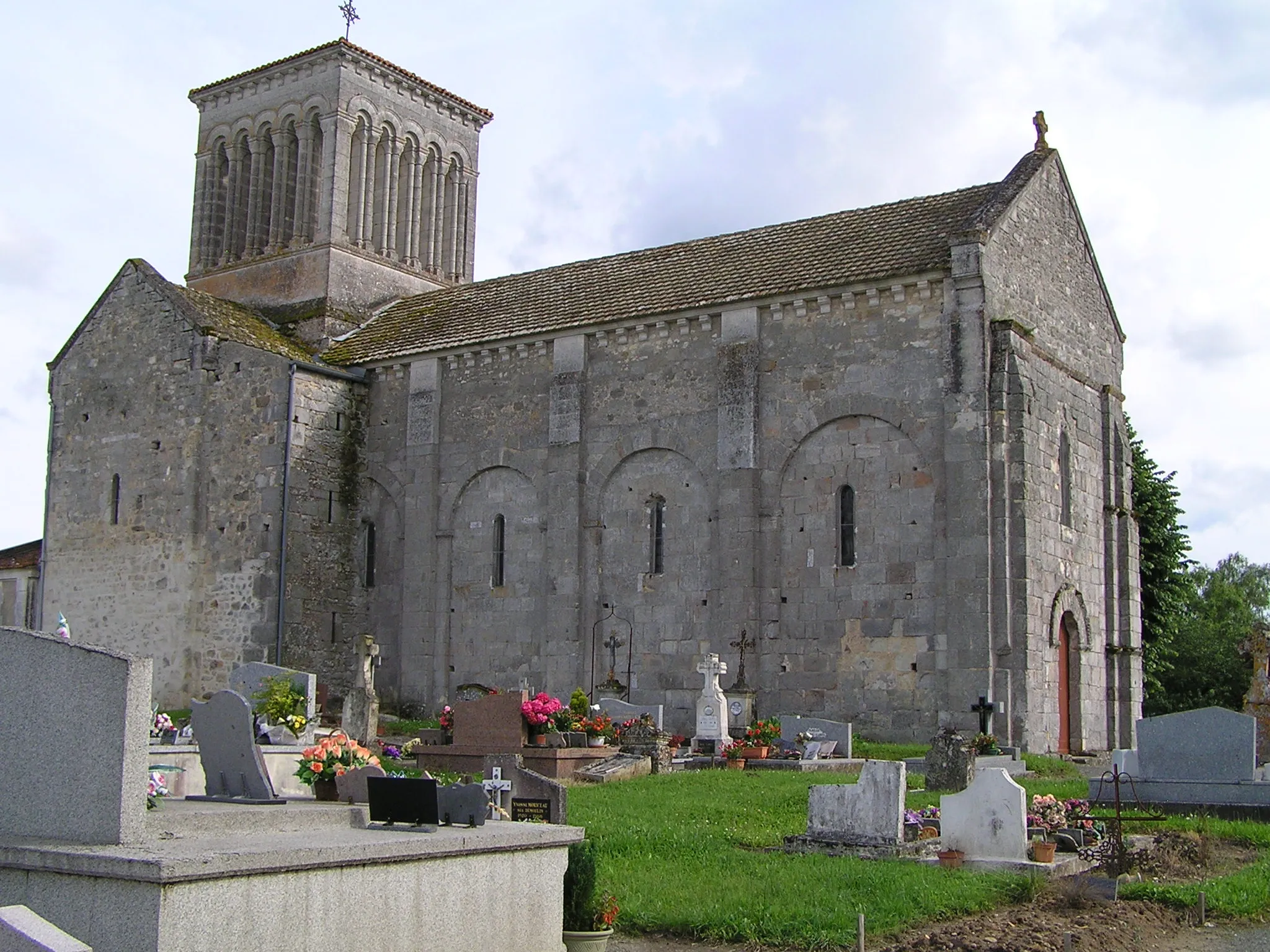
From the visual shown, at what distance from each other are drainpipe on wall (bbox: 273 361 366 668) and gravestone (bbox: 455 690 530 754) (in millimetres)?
8503

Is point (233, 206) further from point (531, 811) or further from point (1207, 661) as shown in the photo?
point (1207, 661)

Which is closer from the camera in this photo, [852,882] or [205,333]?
[852,882]

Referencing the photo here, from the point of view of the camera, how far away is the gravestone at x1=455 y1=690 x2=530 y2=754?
19.8 metres

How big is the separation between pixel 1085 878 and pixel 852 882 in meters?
1.95

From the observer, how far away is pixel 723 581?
24891 mm

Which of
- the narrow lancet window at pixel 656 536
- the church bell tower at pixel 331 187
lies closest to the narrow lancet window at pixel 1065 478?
the narrow lancet window at pixel 656 536

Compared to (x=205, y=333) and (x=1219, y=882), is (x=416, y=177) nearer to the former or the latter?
(x=205, y=333)

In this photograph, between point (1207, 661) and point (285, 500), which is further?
point (1207, 661)

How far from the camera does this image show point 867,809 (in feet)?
41.4

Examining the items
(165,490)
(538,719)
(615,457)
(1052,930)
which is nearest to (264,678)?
(538,719)

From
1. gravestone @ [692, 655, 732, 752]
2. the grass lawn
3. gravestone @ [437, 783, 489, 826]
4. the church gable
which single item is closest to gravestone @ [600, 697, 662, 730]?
gravestone @ [692, 655, 732, 752]

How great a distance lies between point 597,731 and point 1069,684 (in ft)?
30.5

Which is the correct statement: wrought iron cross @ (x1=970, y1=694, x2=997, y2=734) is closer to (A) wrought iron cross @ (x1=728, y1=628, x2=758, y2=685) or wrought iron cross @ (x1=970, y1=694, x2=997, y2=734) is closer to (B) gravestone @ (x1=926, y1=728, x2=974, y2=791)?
(B) gravestone @ (x1=926, y1=728, x2=974, y2=791)

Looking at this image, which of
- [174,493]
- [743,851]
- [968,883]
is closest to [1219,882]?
[968,883]
